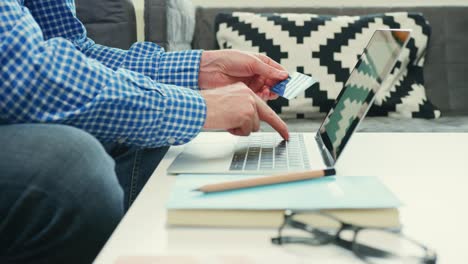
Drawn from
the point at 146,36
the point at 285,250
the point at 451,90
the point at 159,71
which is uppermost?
the point at 285,250

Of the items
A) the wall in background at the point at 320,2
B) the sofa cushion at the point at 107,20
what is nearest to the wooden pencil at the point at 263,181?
the sofa cushion at the point at 107,20

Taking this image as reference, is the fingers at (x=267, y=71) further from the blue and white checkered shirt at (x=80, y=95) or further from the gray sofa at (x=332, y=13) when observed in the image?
the gray sofa at (x=332, y=13)

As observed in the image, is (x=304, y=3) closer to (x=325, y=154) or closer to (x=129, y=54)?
(x=129, y=54)

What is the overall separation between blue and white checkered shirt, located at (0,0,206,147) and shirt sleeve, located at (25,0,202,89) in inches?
10.9

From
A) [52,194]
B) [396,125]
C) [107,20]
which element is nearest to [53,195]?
[52,194]

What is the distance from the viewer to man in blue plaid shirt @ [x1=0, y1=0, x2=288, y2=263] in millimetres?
517

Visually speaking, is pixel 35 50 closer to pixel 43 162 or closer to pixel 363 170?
pixel 43 162

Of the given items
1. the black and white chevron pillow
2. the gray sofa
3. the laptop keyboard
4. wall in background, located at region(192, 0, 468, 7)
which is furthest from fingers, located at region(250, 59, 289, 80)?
wall in background, located at region(192, 0, 468, 7)

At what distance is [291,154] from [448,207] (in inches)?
9.9

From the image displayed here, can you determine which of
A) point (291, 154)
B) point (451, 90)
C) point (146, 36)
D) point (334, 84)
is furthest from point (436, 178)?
point (451, 90)

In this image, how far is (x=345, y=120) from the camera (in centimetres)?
71

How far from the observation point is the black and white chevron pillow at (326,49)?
5.85ft

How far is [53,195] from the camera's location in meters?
0.51

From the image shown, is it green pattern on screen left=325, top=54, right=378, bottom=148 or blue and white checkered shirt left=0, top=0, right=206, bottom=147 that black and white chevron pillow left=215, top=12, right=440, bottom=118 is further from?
blue and white checkered shirt left=0, top=0, right=206, bottom=147
